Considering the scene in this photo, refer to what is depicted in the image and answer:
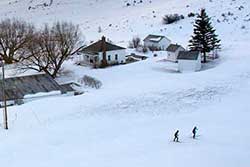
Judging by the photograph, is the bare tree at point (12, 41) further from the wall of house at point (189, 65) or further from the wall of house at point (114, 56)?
the wall of house at point (189, 65)

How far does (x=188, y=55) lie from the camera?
128 ft

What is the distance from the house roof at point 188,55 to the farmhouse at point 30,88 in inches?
404

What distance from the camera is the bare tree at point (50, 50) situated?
38188 millimetres

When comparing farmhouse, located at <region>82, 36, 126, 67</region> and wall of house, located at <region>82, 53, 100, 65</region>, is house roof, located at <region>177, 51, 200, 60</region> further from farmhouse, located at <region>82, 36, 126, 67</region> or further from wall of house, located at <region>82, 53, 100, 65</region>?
wall of house, located at <region>82, 53, 100, 65</region>

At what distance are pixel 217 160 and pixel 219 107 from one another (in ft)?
30.2

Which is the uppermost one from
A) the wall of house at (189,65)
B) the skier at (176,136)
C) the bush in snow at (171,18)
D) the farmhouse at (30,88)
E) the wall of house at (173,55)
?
the bush in snow at (171,18)

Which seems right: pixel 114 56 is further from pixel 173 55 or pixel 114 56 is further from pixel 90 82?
pixel 90 82

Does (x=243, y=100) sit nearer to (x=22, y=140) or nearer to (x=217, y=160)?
(x=217, y=160)

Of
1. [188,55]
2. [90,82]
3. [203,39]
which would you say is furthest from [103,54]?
[203,39]

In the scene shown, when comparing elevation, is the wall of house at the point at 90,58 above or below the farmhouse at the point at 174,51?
below

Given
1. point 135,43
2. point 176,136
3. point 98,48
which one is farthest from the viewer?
point 135,43

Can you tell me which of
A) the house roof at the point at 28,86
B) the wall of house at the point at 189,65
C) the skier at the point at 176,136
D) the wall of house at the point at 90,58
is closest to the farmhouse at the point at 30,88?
the house roof at the point at 28,86

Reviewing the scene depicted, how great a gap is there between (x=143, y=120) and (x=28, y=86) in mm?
9734

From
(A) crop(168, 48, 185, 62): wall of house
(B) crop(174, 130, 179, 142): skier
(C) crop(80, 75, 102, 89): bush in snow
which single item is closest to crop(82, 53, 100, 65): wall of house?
(C) crop(80, 75, 102, 89): bush in snow
